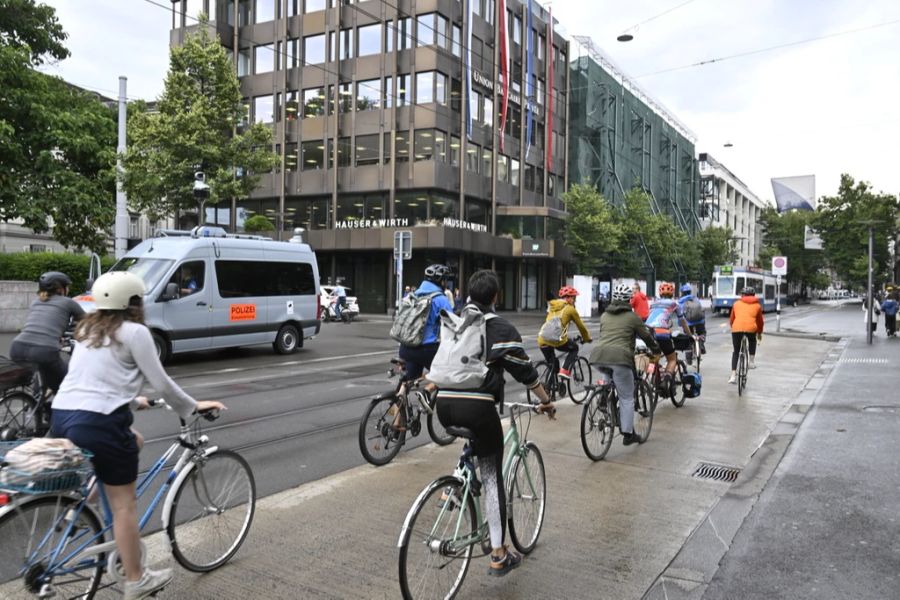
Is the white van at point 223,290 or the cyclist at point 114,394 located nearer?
the cyclist at point 114,394

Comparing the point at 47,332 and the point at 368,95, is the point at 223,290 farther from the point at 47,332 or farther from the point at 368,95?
the point at 368,95

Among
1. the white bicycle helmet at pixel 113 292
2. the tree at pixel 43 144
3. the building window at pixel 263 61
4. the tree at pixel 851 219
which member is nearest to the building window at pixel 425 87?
the building window at pixel 263 61

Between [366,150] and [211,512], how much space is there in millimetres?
34753

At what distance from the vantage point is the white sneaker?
313 centimetres

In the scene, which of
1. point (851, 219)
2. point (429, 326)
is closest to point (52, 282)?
point (429, 326)

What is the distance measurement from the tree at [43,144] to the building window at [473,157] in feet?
63.3

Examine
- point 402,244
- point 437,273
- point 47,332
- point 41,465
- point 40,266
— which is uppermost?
point 402,244

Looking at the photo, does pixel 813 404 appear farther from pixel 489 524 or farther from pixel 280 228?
pixel 280 228

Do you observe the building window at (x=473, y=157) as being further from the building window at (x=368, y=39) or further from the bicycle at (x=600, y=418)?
the bicycle at (x=600, y=418)

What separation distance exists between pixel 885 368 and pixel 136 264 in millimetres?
15241

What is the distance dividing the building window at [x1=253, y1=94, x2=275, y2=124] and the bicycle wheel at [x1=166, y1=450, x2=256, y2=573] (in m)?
38.6

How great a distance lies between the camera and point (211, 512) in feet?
12.7

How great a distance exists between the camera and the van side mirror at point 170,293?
12172mm

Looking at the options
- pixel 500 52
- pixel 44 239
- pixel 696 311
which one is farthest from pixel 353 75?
pixel 696 311
